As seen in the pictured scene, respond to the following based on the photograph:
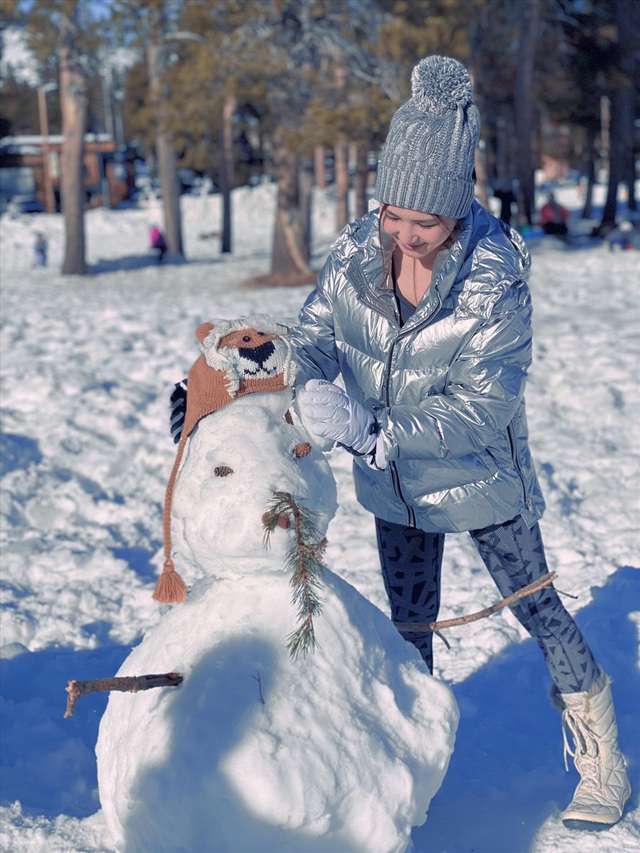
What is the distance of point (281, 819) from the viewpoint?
2.05m

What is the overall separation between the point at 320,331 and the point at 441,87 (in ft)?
2.42

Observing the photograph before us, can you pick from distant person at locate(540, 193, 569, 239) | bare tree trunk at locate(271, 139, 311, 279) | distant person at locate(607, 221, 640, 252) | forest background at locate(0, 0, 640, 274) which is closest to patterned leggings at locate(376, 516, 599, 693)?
forest background at locate(0, 0, 640, 274)

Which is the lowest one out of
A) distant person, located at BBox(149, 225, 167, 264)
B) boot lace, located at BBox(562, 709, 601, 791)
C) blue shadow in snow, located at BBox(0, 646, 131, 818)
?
distant person, located at BBox(149, 225, 167, 264)

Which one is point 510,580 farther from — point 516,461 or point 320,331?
point 320,331

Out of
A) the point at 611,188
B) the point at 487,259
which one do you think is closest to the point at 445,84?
the point at 487,259

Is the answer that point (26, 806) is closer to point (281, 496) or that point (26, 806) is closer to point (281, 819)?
point (281, 819)

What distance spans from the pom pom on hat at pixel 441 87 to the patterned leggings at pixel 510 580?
3.76 feet

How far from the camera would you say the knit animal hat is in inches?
90.9

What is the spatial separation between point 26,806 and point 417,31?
1442cm

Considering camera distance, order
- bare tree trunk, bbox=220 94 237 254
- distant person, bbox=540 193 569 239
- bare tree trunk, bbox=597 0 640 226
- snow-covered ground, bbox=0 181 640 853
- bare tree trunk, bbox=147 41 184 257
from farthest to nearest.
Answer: bare tree trunk, bbox=220 94 237 254
bare tree trunk, bbox=597 0 640 226
distant person, bbox=540 193 569 239
bare tree trunk, bbox=147 41 184 257
snow-covered ground, bbox=0 181 640 853

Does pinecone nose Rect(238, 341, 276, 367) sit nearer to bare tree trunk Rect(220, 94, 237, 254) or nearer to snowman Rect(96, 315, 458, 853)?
snowman Rect(96, 315, 458, 853)

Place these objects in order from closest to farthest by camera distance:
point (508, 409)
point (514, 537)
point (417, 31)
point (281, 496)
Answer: point (281, 496), point (508, 409), point (514, 537), point (417, 31)

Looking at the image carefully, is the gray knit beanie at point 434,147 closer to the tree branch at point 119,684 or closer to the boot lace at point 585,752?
the tree branch at point 119,684

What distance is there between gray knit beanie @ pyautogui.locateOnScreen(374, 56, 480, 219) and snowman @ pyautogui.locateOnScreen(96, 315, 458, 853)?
49 centimetres
